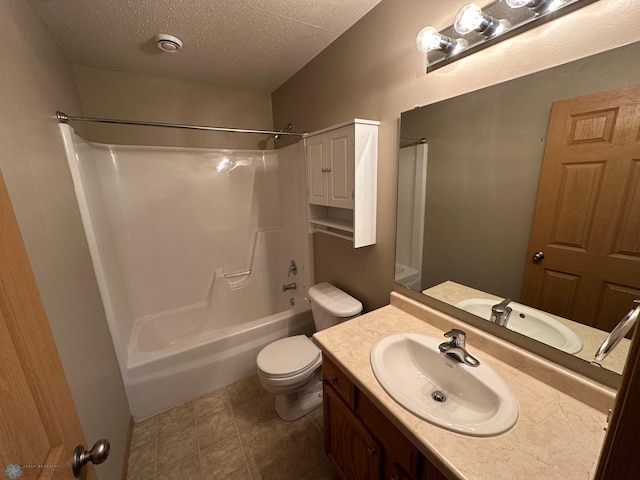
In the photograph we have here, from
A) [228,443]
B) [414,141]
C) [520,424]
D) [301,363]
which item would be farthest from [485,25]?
[228,443]

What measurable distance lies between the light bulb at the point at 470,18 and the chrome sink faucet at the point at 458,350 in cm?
109

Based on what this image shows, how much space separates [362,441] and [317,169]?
140cm

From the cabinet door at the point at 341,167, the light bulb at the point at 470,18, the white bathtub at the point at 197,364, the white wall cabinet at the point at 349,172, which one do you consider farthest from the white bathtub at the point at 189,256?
the light bulb at the point at 470,18

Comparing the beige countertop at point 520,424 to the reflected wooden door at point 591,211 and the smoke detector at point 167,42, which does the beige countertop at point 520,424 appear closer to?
the reflected wooden door at point 591,211

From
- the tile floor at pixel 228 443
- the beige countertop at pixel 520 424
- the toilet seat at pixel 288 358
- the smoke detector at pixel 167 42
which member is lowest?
the tile floor at pixel 228 443

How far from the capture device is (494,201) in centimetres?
101

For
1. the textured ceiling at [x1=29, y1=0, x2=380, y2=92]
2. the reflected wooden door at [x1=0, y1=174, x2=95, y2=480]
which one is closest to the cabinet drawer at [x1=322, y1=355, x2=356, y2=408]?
the reflected wooden door at [x1=0, y1=174, x2=95, y2=480]

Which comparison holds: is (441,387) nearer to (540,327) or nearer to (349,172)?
(540,327)

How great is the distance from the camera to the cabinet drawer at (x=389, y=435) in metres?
0.79

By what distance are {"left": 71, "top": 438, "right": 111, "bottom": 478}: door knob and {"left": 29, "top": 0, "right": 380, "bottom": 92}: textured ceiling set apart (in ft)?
5.74

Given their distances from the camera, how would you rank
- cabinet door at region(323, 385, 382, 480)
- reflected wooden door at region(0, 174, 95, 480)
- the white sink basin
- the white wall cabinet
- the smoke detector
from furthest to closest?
the smoke detector < the white wall cabinet < cabinet door at region(323, 385, 382, 480) < the white sink basin < reflected wooden door at region(0, 174, 95, 480)

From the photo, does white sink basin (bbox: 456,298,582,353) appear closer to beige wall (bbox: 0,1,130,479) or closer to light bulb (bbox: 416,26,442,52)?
light bulb (bbox: 416,26,442,52)

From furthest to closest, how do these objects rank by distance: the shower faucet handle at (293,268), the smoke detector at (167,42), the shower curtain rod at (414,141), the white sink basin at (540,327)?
1. the shower faucet handle at (293,268)
2. the smoke detector at (167,42)
3. the shower curtain rod at (414,141)
4. the white sink basin at (540,327)

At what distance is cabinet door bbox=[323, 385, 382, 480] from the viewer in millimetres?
967
